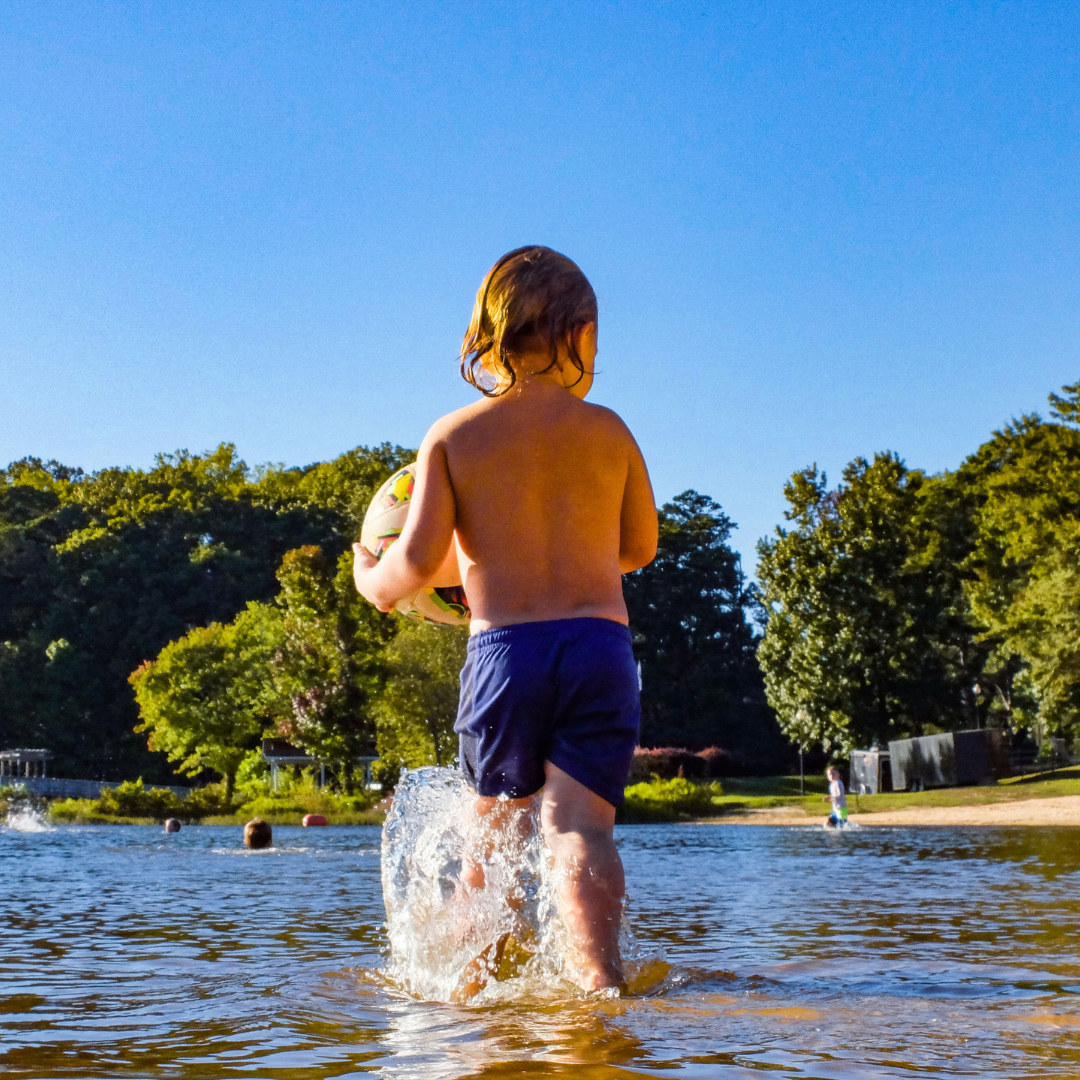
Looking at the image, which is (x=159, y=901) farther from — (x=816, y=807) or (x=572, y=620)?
(x=816, y=807)

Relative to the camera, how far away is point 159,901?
25.0 feet

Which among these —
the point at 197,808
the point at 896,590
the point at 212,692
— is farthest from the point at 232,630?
the point at 896,590

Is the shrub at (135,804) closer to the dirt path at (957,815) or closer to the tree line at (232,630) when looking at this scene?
the tree line at (232,630)

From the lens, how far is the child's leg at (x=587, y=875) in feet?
10.6

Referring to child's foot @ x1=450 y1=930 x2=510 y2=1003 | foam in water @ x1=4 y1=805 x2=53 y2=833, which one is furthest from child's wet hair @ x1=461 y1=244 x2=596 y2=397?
foam in water @ x1=4 y1=805 x2=53 y2=833

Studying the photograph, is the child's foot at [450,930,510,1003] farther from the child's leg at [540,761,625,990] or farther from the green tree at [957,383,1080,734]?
the green tree at [957,383,1080,734]

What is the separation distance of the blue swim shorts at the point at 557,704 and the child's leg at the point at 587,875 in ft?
0.18

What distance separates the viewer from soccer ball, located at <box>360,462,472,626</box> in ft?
12.9

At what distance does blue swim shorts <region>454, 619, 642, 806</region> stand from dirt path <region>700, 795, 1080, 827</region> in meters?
22.4

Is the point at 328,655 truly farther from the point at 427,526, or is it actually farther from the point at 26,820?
the point at 427,526


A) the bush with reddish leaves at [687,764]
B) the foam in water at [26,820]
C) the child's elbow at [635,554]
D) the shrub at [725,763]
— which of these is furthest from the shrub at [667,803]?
the child's elbow at [635,554]

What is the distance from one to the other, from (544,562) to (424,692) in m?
32.4

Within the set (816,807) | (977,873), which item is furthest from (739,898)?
(816,807)

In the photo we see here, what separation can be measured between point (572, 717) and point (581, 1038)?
0.93m
